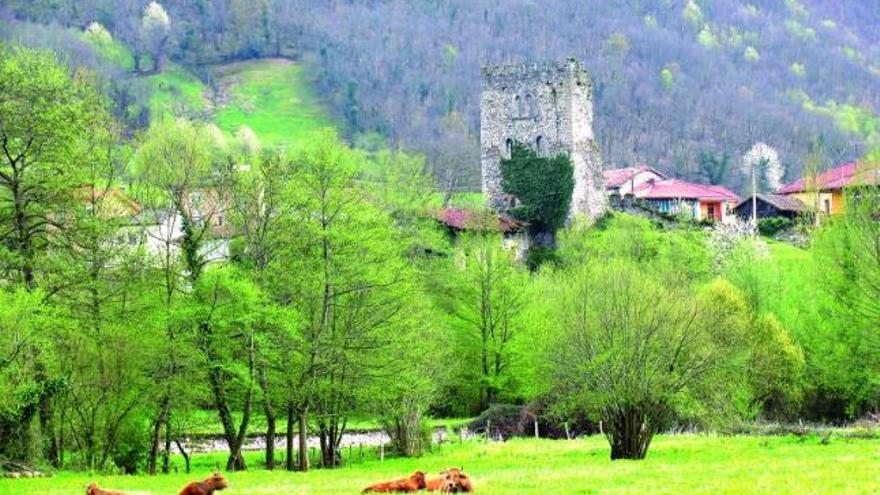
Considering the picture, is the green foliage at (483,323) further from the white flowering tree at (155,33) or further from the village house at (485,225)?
the white flowering tree at (155,33)

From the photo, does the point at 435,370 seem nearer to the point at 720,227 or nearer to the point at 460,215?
the point at 460,215

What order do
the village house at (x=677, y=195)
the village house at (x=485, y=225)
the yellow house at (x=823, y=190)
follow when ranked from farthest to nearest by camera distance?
the village house at (x=677, y=195) → the yellow house at (x=823, y=190) → the village house at (x=485, y=225)

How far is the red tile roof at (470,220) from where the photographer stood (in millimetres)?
76875

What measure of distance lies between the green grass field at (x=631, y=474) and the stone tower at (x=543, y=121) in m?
41.1

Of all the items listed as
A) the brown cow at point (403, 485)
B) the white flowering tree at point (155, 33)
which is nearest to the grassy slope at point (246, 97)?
the white flowering tree at point (155, 33)

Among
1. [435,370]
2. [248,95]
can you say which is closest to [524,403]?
[435,370]

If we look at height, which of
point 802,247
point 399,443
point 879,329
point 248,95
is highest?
point 248,95

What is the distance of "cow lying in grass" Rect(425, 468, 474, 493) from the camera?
20609 mm

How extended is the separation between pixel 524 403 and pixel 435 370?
12.7m

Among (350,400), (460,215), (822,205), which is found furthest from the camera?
(822,205)

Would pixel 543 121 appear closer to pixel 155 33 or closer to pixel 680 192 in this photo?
pixel 680 192

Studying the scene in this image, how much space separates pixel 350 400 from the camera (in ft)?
135

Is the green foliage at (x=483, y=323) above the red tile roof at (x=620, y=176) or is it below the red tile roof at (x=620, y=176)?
below

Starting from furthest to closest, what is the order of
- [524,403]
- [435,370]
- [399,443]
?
1. [524,403]
2. [435,370]
3. [399,443]
